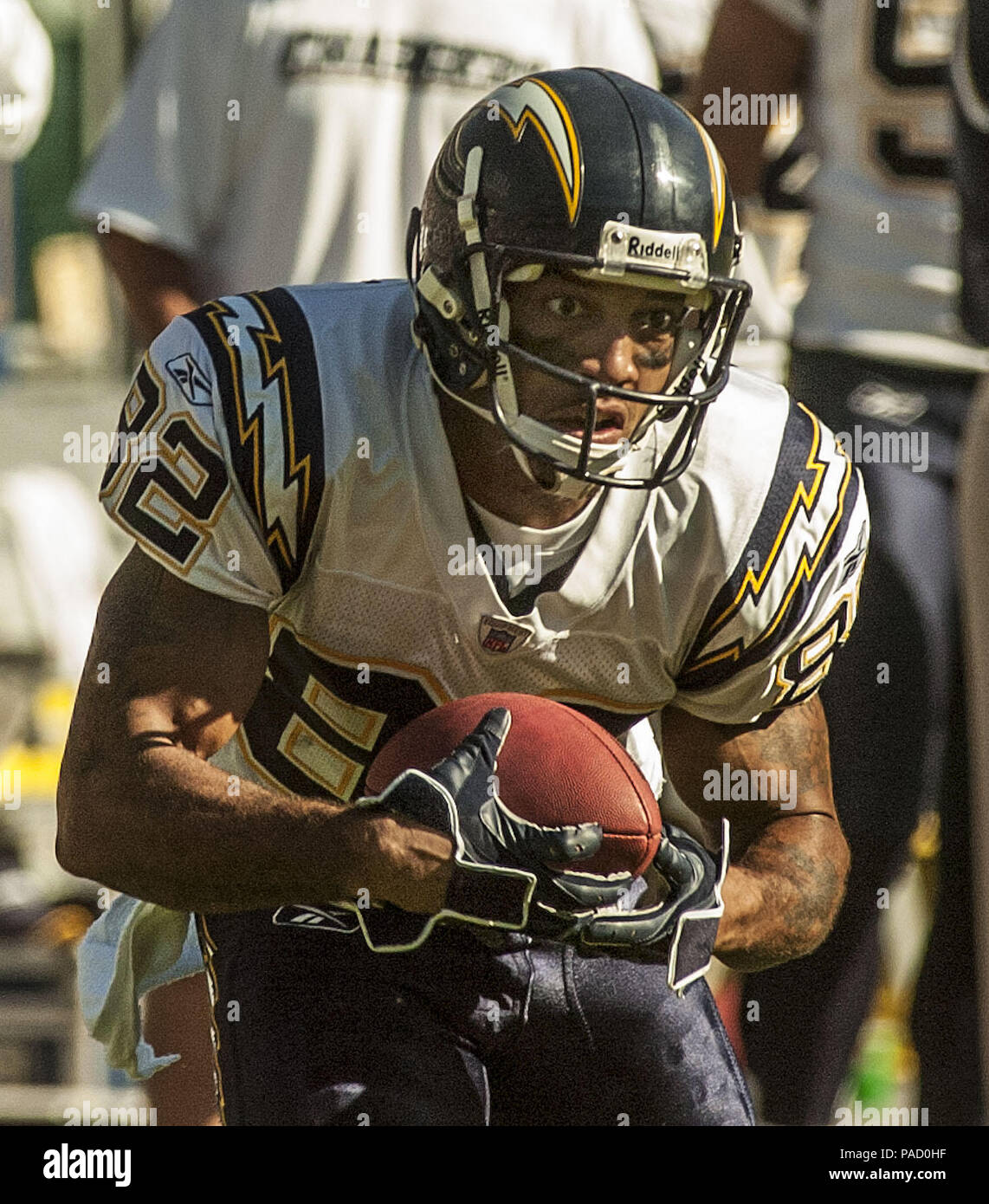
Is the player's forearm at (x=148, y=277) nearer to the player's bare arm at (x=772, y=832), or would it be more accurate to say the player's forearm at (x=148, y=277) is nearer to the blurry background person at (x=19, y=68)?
the blurry background person at (x=19, y=68)

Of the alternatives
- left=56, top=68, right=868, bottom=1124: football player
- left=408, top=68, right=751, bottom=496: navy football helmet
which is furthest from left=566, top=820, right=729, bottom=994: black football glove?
left=408, top=68, right=751, bottom=496: navy football helmet

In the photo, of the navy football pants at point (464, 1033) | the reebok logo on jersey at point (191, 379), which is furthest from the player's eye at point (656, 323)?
the navy football pants at point (464, 1033)

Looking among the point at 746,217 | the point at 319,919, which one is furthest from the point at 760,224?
the point at 319,919

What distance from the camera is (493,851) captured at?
2.60m

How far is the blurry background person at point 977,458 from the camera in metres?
3.97

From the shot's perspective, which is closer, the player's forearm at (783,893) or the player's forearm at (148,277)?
the player's forearm at (783,893)

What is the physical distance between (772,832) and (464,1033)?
1.57 feet

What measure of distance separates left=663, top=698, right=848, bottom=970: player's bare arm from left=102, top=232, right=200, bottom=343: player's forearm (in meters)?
1.45

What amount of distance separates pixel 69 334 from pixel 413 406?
19.5 feet

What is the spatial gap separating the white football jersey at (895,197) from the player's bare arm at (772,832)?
4.17 ft

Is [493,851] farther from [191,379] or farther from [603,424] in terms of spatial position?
[191,379]

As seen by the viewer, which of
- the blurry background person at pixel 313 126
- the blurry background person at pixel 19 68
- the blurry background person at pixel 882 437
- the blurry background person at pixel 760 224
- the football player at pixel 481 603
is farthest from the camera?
the blurry background person at pixel 19 68

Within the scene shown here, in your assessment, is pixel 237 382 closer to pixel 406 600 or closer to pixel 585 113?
pixel 406 600

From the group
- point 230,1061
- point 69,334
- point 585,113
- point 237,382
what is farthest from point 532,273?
point 69,334
